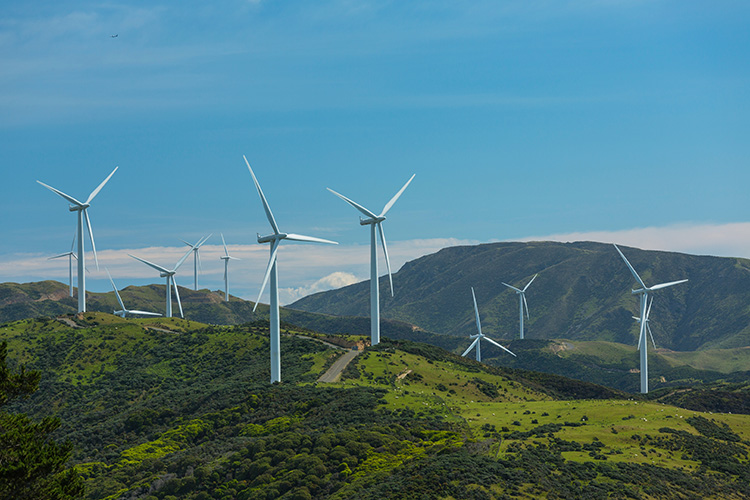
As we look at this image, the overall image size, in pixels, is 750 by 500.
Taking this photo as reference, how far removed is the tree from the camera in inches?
1435

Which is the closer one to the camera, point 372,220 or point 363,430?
point 363,430

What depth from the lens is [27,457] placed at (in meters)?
36.7

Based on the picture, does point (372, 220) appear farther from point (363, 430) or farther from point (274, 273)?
point (363, 430)

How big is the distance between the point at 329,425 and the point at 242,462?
1221cm

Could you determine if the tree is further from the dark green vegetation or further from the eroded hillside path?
the eroded hillside path

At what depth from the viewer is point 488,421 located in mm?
77250

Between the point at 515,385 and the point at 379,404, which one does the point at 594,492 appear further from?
the point at 515,385

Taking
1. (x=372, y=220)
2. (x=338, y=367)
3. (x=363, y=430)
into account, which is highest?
(x=372, y=220)

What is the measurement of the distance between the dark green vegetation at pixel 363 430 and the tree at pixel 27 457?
70.3ft

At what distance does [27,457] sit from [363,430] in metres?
36.8

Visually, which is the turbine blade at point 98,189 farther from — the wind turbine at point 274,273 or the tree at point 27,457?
the tree at point 27,457

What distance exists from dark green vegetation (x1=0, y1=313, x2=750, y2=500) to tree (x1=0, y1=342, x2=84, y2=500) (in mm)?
21420

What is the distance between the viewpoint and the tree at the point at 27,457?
36.4 meters

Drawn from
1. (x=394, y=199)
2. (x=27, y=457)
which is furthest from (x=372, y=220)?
(x=27, y=457)
